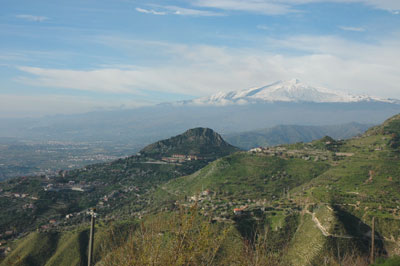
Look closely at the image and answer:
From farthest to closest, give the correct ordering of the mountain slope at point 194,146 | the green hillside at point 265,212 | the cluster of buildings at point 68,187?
the mountain slope at point 194,146 → the cluster of buildings at point 68,187 → the green hillside at point 265,212

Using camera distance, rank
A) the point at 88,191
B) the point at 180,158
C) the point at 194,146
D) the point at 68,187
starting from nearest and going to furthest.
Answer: the point at 88,191 → the point at 68,187 → the point at 180,158 → the point at 194,146

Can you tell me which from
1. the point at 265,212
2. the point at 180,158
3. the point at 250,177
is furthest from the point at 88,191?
the point at 265,212

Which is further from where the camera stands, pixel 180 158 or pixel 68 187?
pixel 180 158

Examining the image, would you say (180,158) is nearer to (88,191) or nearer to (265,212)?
(88,191)

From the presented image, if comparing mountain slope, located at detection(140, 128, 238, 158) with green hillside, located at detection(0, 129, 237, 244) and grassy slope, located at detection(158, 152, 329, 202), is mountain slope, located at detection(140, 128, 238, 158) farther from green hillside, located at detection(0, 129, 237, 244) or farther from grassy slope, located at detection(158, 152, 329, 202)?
grassy slope, located at detection(158, 152, 329, 202)

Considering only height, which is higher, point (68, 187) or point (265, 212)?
point (265, 212)

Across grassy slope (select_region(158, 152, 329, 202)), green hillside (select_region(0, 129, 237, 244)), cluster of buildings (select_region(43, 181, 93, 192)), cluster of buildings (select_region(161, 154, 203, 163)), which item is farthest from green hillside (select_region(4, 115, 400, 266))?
cluster of buildings (select_region(161, 154, 203, 163))

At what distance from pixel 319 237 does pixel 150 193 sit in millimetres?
43461

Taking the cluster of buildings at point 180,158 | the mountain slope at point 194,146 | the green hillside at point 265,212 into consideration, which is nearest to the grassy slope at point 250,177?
the green hillside at point 265,212

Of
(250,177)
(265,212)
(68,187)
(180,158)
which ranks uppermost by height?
(180,158)

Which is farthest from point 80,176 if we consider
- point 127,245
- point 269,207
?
point 127,245

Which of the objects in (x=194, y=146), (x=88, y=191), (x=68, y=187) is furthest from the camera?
(x=194, y=146)

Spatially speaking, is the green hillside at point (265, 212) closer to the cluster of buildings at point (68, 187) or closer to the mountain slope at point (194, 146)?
the cluster of buildings at point (68, 187)

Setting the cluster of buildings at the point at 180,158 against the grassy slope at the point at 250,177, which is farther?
the cluster of buildings at the point at 180,158
